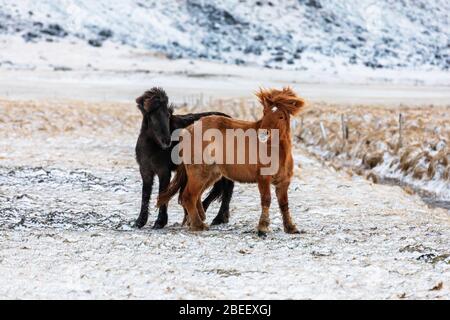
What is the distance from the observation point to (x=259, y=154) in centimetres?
872

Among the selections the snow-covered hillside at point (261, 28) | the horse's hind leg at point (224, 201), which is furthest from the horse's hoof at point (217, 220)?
the snow-covered hillside at point (261, 28)

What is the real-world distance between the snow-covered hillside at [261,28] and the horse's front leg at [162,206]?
75440 mm

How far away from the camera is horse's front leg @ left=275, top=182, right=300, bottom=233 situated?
888 cm

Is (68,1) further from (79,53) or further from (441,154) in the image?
(441,154)

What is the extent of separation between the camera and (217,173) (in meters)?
9.07

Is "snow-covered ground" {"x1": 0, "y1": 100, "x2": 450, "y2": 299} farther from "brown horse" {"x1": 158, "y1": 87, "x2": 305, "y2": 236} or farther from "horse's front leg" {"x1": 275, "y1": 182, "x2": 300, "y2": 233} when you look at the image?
"brown horse" {"x1": 158, "y1": 87, "x2": 305, "y2": 236}

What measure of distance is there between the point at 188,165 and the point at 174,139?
0.81 metres

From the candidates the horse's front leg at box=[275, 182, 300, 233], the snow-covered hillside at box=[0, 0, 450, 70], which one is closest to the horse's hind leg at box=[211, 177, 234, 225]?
the horse's front leg at box=[275, 182, 300, 233]

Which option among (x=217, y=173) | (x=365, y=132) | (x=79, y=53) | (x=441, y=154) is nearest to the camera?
(x=217, y=173)

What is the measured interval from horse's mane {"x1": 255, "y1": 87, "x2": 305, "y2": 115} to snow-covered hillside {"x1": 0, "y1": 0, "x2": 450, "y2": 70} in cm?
7615

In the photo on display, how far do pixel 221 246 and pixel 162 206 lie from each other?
5.75 feet

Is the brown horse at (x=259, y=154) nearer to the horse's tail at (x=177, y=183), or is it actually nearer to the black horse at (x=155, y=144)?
the horse's tail at (x=177, y=183)

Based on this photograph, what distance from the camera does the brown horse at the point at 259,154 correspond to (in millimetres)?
8734

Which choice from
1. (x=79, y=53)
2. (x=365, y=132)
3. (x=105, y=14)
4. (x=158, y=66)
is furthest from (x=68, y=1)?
(x=365, y=132)
